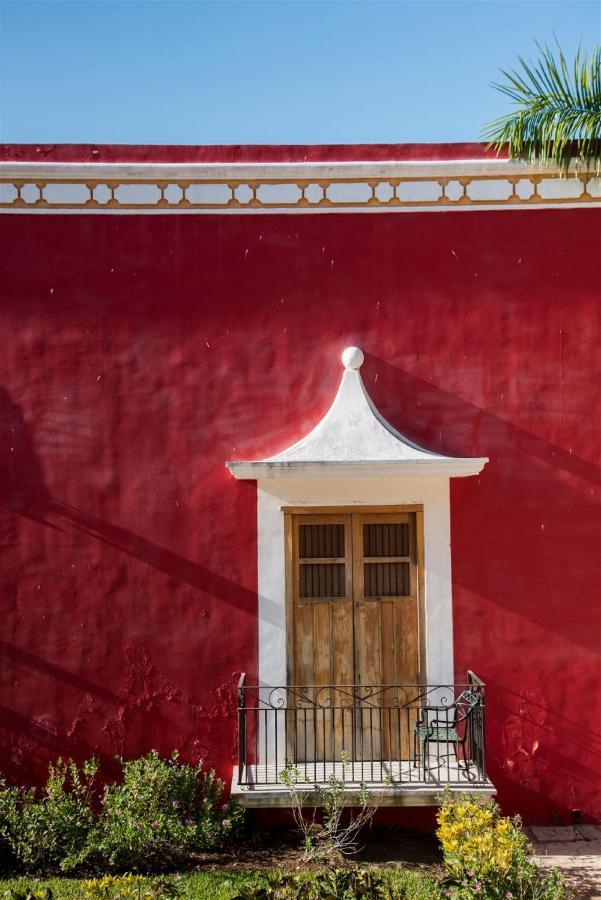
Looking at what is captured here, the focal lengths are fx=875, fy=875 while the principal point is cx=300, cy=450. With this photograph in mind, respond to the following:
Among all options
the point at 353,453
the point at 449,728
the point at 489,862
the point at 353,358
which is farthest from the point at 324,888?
the point at 353,358

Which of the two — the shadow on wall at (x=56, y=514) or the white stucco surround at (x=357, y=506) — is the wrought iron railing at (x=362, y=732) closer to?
the white stucco surround at (x=357, y=506)

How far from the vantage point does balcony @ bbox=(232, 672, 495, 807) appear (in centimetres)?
692

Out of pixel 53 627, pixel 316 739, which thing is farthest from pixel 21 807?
pixel 316 739

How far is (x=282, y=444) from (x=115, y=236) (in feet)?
7.80

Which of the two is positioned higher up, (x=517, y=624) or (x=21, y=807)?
(x=517, y=624)

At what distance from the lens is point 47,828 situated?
6859 mm

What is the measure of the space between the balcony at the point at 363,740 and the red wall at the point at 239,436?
0.32 m

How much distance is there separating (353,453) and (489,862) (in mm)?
3222

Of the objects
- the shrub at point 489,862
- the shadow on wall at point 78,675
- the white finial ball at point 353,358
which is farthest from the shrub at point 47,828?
the white finial ball at point 353,358

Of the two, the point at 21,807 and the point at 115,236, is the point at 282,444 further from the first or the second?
the point at 21,807

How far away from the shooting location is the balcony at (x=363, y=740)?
6922 millimetres

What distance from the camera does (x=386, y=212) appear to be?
781 cm

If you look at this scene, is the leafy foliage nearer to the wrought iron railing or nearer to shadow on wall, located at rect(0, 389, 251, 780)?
shadow on wall, located at rect(0, 389, 251, 780)

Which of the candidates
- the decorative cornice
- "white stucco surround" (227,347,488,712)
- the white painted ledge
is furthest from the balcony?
the decorative cornice
